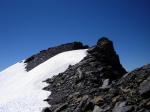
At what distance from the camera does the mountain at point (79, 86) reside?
1954cm

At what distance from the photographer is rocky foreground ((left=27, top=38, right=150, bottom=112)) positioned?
18.6 metres

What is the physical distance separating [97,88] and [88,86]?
9.62ft

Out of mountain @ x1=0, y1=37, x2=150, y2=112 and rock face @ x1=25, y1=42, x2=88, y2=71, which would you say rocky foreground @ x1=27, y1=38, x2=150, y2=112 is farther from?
rock face @ x1=25, y1=42, x2=88, y2=71

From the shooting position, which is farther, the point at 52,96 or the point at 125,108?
the point at 52,96

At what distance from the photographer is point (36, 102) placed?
2680 centimetres

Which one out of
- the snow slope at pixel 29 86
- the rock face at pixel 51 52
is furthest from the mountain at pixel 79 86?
the rock face at pixel 51 52

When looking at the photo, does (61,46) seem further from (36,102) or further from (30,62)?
(36,102)

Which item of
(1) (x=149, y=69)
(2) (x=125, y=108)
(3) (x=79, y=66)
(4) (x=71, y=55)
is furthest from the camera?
(4) (x=71, y=55)

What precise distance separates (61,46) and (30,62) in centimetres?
746

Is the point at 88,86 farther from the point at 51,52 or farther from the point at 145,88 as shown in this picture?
the point at 51,52

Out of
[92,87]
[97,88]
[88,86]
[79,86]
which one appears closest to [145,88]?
[97,88]

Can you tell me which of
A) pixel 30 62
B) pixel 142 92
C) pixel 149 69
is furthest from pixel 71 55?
pixel 142 92

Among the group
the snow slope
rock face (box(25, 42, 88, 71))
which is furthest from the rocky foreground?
rock face (box(25, 42, 88, 71))

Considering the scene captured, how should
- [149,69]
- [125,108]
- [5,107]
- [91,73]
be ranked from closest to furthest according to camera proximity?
[125,108]
[149,69]
[5,107]
[91,73]
